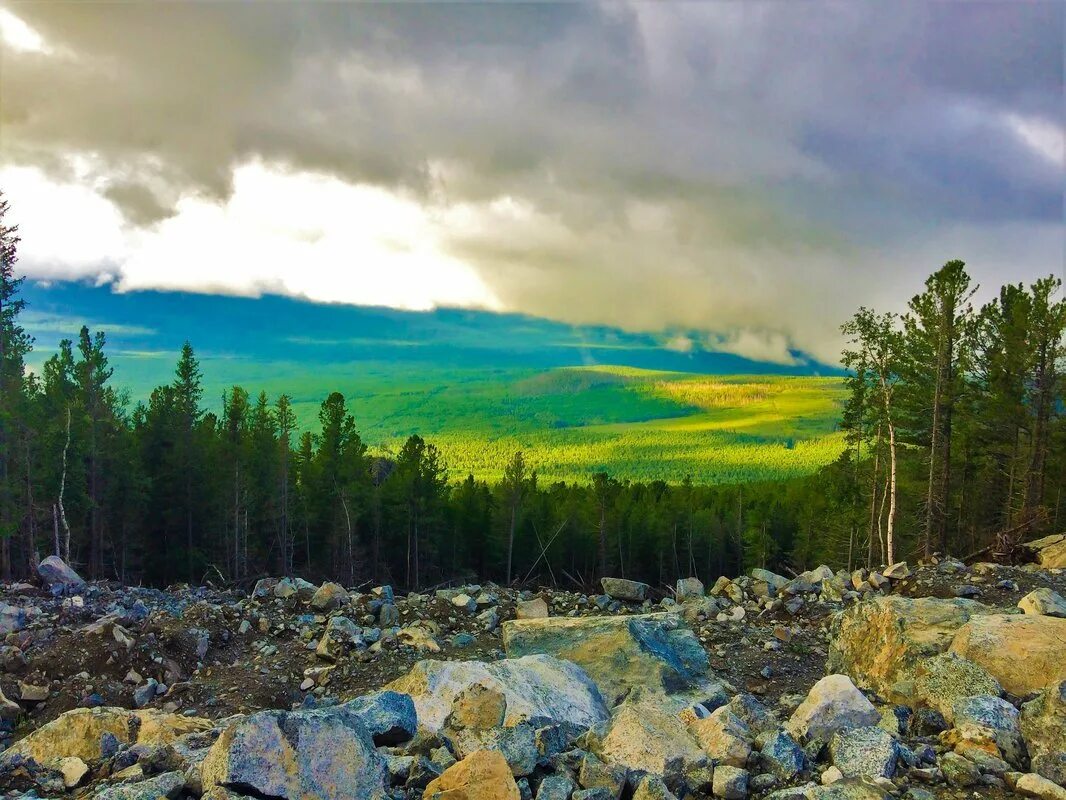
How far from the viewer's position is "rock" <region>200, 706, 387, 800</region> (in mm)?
4895

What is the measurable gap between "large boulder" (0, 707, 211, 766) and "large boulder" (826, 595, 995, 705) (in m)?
8.29

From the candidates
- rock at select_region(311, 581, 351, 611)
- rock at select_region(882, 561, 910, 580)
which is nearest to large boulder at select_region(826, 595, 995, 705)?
rock at select_region(882, 561, 910, 580)

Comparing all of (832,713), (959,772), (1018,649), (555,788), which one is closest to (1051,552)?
(1018,649)

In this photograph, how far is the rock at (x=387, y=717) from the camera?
646 centimetres

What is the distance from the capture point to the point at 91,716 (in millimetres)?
7625

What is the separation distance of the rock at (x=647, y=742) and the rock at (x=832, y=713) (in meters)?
1.32

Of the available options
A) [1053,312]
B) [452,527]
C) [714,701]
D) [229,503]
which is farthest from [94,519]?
[1053,312]

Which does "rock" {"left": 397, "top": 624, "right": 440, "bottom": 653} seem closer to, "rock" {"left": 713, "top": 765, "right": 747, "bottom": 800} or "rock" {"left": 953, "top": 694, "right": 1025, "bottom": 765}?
"rock" {"left": 713, "top": 765, "right": 747, "bottom": 800}

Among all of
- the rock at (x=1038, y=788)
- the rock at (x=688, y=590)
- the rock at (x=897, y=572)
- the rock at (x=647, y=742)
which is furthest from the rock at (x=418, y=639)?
the rock at (x=897, y=572)

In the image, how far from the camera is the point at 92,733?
290 inches

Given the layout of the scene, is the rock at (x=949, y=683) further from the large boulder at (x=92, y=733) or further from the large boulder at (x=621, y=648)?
the large boulder at (x=92, y=733)

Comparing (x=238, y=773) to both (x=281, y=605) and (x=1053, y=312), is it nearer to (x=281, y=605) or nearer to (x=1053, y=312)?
(x=281, y=605)

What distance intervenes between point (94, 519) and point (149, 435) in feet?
33.9

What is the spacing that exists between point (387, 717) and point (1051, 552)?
1900 centimetres
